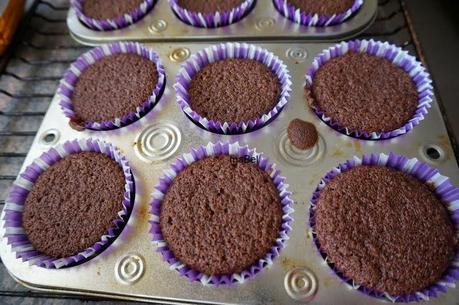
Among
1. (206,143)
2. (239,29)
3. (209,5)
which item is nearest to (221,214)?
(206,143)

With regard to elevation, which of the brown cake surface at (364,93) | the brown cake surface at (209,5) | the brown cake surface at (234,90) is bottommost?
the brown cake surface at (234,90)

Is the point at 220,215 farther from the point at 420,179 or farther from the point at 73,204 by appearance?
the point at 420,179

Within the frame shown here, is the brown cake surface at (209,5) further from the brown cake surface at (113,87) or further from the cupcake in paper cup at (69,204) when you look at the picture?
the cupcake in paper cup at (69,204)

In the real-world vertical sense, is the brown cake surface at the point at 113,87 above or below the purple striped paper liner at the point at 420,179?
below

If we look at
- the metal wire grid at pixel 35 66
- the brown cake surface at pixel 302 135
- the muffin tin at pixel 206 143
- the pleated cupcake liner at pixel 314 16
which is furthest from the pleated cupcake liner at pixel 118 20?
the brown cake surface at pixel 302 135

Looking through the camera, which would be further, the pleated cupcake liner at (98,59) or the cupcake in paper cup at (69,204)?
the pleated cupcake liner at (98,59)

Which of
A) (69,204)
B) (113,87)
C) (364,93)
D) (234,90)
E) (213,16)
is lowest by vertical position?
(69,204)

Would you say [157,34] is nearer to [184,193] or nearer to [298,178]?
[184,193]
